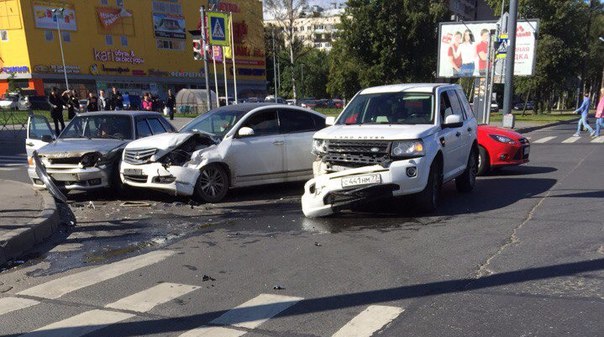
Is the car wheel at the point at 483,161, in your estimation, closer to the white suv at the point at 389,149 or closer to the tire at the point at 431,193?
the white suv at the point at 389,149

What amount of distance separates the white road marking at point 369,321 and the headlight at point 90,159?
662cm

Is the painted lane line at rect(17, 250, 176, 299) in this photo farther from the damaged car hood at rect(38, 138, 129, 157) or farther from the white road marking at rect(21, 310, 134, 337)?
the damaged car hood at rect(38, 138, 129, 157)

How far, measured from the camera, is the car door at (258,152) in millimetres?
8859

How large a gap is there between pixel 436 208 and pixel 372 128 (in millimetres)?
1642

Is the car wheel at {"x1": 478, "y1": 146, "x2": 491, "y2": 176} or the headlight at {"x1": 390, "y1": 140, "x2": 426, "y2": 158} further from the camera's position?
the car wheel at {"x1": 478, "y1": 146, "x2": 491, "y2": 176}

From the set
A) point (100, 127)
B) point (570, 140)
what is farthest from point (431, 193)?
point (570, 140)

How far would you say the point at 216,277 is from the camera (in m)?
5.04

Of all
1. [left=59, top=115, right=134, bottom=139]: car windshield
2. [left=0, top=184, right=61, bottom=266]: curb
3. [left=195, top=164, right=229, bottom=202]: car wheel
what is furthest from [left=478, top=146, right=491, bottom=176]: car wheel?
[left=0, top=184, right=61, bottom=266]: curb

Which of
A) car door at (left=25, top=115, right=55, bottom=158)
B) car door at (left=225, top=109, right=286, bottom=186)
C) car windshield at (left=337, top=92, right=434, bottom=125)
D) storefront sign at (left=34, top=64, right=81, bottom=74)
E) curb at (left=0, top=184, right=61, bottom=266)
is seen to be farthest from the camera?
storefront sign at (left=34, top=64, right=81, bottom=74)

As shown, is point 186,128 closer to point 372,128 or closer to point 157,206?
point 157,206

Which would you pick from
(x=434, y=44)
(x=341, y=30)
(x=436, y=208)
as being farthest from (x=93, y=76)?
(x=436, y=208)

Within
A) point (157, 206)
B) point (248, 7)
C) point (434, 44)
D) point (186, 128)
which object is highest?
point (248, 7)

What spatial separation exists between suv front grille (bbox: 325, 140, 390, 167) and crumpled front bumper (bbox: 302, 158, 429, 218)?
0.45 feet

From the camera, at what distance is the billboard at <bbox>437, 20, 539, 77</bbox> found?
28875 millimetres
